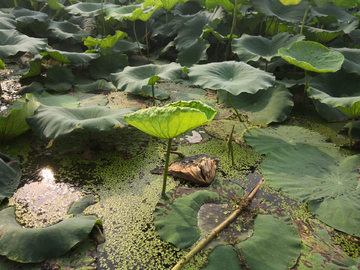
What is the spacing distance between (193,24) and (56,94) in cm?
207

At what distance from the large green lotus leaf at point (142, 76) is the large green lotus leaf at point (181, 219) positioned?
104 centimetres

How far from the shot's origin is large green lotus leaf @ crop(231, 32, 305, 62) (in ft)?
8.30

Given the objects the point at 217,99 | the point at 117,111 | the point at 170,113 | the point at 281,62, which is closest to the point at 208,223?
the point at 170,113

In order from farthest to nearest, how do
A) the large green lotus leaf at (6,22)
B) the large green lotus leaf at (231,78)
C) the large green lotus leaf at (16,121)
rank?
the large green lotus leaf at (6,22)
the large green lotus leaf at (231,78)
the large green lotus leaf at (16,121)

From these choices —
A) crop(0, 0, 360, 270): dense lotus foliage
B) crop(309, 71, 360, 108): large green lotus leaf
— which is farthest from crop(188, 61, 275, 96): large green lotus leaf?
crop(309, 71, 360, 108): large green lotus leaf

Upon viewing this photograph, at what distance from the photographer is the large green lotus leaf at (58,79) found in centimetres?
269

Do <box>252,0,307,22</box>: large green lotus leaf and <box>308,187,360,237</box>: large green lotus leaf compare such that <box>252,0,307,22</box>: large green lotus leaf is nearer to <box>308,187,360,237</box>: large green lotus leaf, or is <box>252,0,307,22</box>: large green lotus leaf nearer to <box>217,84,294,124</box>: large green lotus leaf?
<box>217,84,294,124</box>: large green lotus leaf

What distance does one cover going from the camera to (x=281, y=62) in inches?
108

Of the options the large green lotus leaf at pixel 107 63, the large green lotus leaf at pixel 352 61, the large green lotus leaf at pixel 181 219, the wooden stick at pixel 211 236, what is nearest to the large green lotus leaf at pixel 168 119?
the large green lotus leaf at pixel 181 219

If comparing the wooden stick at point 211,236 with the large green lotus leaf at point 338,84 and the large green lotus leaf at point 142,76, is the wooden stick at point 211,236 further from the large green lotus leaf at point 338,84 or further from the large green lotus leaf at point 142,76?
the large green lotus leaf at point 338,84

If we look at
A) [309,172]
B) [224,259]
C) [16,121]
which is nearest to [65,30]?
[16,121]

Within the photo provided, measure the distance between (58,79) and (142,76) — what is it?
1.14 m

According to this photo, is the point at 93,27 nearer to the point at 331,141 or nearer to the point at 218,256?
the point at 331,141

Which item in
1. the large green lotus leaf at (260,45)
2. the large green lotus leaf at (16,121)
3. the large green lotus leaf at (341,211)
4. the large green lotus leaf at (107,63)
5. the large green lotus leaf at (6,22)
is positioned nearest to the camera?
the large green lotus leaf at (341,211)
